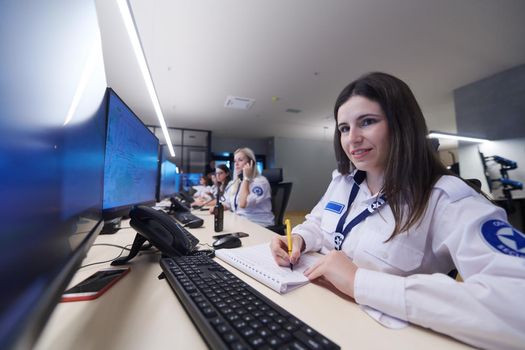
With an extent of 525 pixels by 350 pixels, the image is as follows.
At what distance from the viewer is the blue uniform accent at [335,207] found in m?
0.91

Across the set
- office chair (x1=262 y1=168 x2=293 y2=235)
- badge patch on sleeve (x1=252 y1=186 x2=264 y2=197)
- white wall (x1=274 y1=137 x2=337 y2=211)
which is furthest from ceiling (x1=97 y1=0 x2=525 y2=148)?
white wall (x1=274 y1=137 x2=337 y2=211)

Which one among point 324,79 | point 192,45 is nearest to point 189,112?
point 192,45

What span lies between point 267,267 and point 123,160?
63 centimetres

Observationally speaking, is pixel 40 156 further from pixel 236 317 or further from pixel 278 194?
pixel 278 194

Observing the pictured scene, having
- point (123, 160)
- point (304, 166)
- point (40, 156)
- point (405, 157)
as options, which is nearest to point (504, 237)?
point (405, 157)

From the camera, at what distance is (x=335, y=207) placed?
0.94 meters

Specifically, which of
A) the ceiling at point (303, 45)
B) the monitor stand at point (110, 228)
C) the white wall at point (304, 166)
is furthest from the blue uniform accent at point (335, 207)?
the white wall at point (304, 166)

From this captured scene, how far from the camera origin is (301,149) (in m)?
8.30

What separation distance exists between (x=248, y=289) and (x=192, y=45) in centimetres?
312

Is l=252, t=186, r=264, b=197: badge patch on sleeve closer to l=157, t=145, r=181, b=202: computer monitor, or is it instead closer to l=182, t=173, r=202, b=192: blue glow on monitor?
l=157, t=145, r=181, b=202: computer monitor

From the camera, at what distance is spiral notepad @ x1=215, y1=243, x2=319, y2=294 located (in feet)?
1.74

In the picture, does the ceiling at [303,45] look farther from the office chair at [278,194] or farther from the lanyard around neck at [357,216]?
the lanyard around neck at [357,216]

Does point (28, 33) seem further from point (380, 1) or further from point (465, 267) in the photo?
point (380, 1)

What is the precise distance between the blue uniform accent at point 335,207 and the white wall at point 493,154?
417 cm
